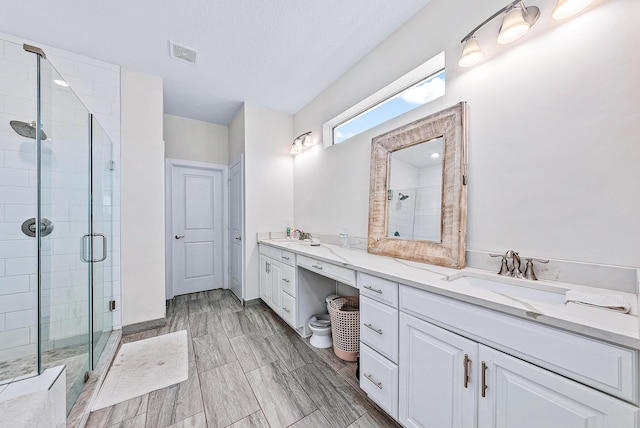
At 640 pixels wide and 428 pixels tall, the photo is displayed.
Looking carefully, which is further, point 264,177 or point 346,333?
point 264,177

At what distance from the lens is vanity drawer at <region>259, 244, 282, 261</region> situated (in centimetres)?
262

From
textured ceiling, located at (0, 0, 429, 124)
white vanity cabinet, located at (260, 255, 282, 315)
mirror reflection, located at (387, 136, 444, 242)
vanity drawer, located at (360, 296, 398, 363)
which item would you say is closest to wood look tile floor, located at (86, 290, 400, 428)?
white vanity cabinet, located at (260, 255, 282, 315)

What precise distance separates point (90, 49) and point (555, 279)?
394 centimetres

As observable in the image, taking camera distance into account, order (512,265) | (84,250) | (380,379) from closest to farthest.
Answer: (512,265), (380,379), (84,250)

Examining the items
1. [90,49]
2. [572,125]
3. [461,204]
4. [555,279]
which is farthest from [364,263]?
[90,49]

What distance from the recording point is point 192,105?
3176mm

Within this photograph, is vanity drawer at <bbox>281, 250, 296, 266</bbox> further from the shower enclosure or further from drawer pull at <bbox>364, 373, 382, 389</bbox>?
the shower enclosure

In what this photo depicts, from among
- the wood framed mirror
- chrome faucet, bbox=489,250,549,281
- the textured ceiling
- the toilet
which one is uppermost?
the textured ceiling

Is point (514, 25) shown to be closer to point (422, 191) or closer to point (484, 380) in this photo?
point (422, 191)

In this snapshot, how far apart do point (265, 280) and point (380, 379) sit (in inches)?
75.7

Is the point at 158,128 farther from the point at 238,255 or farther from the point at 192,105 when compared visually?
the point at 238,255

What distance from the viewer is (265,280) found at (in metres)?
2.95

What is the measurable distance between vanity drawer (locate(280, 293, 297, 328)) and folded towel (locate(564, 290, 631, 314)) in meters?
1.96

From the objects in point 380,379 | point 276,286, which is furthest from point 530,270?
point 276,286
